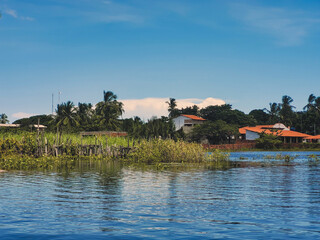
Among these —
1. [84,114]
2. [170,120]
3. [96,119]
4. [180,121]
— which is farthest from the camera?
[180,121]

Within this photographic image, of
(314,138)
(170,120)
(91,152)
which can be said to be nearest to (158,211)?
(91,152)

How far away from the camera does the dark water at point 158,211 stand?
380 inches

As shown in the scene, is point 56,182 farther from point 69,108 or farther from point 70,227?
point 69,108

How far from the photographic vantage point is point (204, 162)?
3862 cm

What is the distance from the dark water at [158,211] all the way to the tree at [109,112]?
61.3 meters

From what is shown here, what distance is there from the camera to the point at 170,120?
2894 inches

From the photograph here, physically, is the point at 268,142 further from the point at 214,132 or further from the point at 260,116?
the point at 260,116

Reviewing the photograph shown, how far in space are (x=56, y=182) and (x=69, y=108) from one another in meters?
60.4

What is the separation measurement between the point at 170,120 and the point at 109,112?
15084 millimetres

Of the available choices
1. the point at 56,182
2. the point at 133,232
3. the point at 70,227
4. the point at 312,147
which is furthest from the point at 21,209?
the point at 312,147

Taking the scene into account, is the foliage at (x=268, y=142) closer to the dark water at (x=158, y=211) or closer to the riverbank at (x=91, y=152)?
the riverbank at (x=91, y=152)

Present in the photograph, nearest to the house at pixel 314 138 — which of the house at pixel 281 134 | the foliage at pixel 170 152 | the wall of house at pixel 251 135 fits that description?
the house at pixel 281 134

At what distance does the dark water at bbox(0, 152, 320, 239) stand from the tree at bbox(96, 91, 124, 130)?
201 ft

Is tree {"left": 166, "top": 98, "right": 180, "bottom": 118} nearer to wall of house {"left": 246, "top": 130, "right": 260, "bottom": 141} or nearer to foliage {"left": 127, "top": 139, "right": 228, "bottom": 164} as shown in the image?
wall of house {"left": 246, "top": 130, "right": 260, "bottom": 141}
